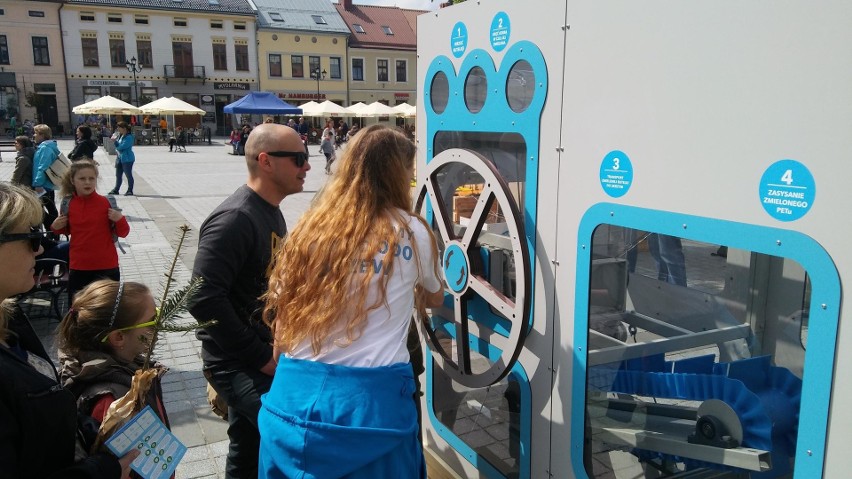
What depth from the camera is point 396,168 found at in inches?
72.1

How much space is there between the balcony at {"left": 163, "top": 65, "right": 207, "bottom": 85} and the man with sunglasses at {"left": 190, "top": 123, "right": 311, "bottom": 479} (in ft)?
136

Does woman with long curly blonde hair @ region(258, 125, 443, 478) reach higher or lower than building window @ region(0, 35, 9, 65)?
lower

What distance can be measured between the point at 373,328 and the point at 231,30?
43317 millimetres

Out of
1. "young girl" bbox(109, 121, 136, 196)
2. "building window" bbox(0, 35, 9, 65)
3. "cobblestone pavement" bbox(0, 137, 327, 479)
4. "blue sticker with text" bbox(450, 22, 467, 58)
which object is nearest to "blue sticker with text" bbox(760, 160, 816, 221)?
"cobblestone pavement" bbox(0, 137, 327, 479)

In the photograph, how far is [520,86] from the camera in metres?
2.19

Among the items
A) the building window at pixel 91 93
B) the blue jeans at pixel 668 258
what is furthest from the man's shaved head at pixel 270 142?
the building window at pixel 91 93

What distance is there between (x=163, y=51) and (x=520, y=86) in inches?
1674

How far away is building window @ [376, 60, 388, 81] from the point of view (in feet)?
147

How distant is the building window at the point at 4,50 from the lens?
36.9 meters

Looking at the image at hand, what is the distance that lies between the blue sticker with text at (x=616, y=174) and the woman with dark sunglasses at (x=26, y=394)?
57.0 inches

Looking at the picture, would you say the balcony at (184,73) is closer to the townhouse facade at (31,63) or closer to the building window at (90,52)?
the building window at (90,52)

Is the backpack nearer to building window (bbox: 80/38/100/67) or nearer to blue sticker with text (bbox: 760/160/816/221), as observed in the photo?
blue sticker with text (bbox: 760/160/816/221)

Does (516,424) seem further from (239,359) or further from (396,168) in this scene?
(396,168)

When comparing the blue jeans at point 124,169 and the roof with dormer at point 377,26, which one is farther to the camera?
the roof with dormer at point 377,26
